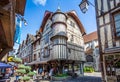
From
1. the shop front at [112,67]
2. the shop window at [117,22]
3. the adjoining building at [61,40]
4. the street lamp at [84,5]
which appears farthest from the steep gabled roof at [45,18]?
the shop front at [112,67]

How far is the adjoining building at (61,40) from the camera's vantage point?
58.9 feet

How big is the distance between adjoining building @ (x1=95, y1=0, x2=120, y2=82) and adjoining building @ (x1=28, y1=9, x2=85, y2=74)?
903 centimetres

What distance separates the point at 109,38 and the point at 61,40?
9.96 metres

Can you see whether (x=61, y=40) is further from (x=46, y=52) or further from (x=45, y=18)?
(x=45, y=18)

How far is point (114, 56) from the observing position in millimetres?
8156

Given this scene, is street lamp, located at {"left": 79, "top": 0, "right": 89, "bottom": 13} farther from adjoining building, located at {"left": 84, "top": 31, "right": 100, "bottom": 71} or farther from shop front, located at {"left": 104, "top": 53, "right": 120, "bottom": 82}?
adjoining building, located at {"left": 84, "top": 31, "right": 100, "bottom": 71}

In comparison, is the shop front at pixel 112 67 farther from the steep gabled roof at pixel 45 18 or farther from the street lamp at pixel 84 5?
the steep gabled roof at pixel 45 18

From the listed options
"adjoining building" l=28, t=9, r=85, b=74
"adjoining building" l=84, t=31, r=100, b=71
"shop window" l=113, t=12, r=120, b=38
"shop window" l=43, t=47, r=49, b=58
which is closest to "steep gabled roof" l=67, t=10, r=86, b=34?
"adjoining building" l=28, t=9, r=85, b=74

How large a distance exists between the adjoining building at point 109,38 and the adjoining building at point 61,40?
9.03 metres

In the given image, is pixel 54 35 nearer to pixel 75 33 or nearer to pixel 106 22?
pixel 75 33

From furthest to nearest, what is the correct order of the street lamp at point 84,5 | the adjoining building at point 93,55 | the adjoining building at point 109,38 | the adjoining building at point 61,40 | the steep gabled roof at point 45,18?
the adjoining building at point 93,55, the steep gabled roof at point 45,18, the adjoining building at point 61,40, the adjoining building at point 109,38, the street lamp at point 84,5

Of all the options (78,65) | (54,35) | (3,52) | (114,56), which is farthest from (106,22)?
(78,65)

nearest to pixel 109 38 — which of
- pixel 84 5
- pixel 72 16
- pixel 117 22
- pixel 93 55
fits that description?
pixel 117 22

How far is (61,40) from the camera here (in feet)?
59.4
